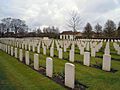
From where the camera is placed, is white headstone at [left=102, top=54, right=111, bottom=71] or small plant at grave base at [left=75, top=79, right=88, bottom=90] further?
white headstone at [left=102, top=54, right=111, bottom=71]

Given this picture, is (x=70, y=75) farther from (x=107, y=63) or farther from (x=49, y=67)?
(x=107, y=63)

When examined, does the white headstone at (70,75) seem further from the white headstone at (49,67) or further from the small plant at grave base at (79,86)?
the white headstone at (49,67)

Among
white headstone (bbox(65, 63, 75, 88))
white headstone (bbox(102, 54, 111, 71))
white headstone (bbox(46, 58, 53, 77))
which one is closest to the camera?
white headstone (bbox(65, 63, 75, 88))

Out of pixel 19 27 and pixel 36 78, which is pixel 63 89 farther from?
pixel 19 27

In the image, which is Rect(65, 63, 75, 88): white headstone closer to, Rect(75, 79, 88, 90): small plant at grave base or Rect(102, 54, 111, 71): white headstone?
Rect(75, 79, 88, 90): small plant at grave base

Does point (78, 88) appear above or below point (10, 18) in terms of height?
below

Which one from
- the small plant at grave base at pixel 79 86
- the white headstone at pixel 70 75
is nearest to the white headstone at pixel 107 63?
the small plant at grave base at pixel 79 86

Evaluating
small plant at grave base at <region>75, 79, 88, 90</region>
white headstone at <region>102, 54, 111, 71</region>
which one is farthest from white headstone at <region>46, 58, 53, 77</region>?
white headstone at <region>102, 54, 111, 71</region>

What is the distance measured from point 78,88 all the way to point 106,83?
3.92 ft

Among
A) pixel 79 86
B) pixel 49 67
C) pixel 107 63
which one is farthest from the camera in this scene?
pixel 107 63

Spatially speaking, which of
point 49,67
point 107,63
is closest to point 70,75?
point 49,67

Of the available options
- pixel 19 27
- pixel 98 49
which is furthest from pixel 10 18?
pixel 98 49

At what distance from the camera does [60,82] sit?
8.59 meters

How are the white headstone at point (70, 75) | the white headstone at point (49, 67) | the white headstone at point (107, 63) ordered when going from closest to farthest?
the white headstone at point (70, 75) → the white headstone at point (49, 67) → the white headstone at point (107, 63)
